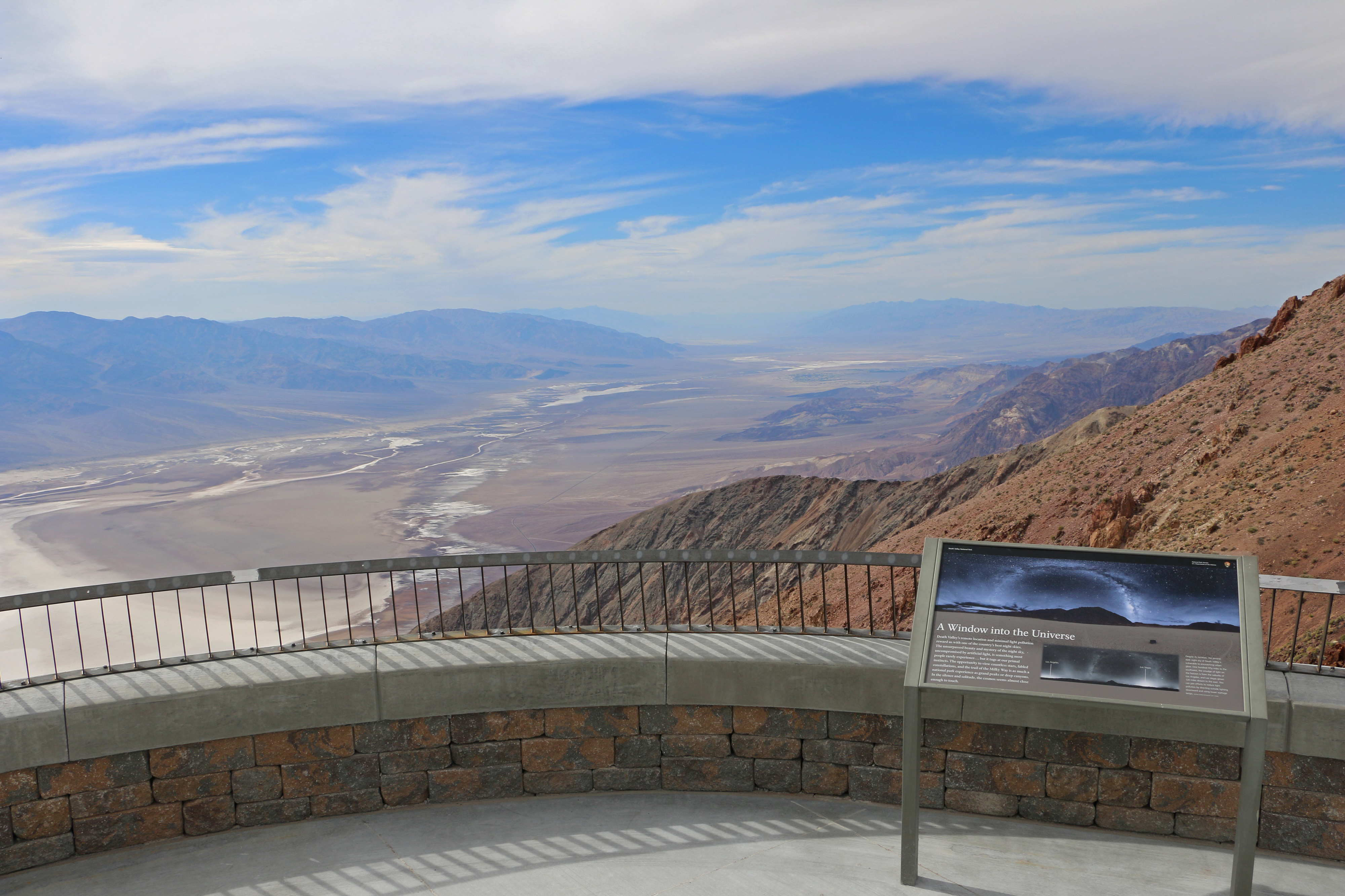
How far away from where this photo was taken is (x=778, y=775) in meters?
6.06

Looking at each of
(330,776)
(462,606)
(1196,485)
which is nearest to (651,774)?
(330,776)

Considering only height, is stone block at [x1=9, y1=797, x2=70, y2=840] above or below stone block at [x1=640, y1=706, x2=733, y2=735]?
below

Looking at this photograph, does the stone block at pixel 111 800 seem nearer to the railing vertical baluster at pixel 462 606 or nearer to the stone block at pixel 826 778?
the railing vertical baluster at pixel 462 606

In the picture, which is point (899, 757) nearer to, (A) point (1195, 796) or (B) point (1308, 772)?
(A) point (1195, 796)

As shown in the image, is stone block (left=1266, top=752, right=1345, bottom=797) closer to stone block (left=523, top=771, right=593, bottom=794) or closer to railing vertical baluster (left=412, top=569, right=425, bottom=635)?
stone block (left=523, top=771, right=593, bottom=794)

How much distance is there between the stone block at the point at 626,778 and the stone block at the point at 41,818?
3.03 meters

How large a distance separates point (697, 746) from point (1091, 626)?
2547mm

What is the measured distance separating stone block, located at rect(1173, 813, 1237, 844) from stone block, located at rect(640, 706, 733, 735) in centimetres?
262

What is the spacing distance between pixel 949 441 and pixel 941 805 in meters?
196

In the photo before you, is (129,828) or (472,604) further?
(472,604)

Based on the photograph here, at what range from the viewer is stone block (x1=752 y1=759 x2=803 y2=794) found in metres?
6.04

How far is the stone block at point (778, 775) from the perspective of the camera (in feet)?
19.8

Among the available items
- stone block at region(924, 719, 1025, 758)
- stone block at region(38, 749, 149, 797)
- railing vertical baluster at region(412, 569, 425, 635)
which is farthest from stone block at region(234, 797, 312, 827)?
stone block at region(924, 719, 1025, 758)

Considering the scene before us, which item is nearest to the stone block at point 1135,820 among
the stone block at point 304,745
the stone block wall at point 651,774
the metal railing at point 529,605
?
the stone block wall at point 651,774
